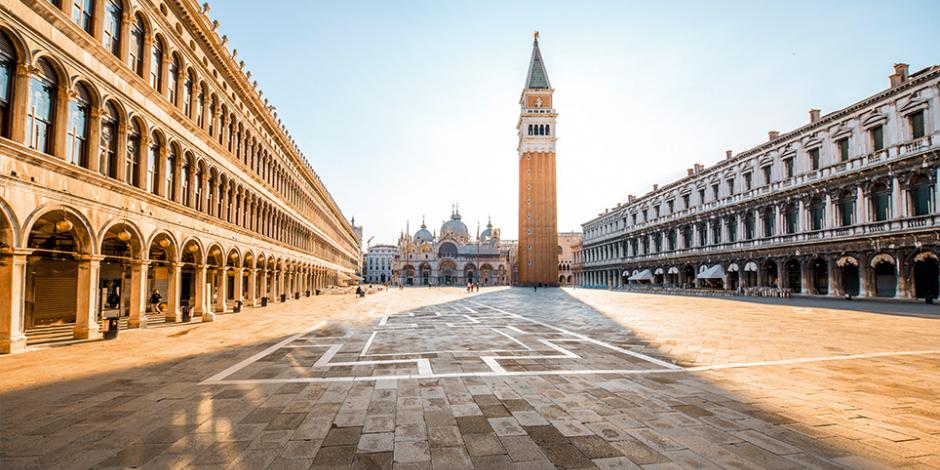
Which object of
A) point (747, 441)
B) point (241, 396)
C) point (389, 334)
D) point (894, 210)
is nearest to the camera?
point (747, 441)

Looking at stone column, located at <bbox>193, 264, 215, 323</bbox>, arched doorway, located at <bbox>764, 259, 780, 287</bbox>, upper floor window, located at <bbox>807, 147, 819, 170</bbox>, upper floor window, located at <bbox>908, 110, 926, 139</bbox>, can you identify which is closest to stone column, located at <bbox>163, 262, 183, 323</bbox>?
stone column, located at <bbox>193, 264, 215, 323</bbox>

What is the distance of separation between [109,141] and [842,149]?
4412 cm

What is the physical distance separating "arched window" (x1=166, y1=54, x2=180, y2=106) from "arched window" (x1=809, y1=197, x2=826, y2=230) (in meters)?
42.8

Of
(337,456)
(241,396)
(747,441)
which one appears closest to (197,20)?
(241,396)

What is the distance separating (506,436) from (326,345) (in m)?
8.56

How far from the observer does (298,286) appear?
136 feet

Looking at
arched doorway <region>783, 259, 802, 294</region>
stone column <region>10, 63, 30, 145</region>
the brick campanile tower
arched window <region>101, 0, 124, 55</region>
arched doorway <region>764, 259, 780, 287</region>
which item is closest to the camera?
stone column <region>10, 63, 30, 145</region>

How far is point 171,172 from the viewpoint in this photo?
18172mm

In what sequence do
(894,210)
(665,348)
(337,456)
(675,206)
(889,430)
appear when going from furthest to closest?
(675,206)
(894,210)
(665,348)
(889,430)
(337,456)

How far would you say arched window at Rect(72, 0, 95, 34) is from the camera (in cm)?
1270

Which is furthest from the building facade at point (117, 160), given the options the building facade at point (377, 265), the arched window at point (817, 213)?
the building facade at point (377, 265)

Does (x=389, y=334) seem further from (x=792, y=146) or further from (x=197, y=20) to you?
(x=792, y=146)

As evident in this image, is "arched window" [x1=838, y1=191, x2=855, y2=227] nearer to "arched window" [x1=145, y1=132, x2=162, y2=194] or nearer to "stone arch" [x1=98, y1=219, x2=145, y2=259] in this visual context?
"arched window" [x1=145, y1=132, x2=162, y2=194]

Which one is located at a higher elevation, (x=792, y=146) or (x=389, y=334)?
(x=792, y=146)
